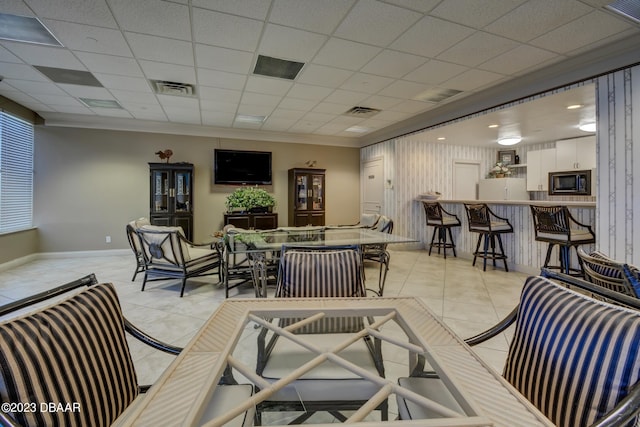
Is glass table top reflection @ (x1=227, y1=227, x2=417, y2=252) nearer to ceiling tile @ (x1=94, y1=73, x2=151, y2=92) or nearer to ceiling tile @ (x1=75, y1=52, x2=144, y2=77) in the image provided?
ceiling tile @ (x1=75, y1=52, x2=144, y2=77)

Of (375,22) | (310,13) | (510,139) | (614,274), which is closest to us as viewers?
(614,274)

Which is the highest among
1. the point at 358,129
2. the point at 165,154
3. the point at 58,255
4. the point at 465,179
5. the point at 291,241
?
the point at 358,129

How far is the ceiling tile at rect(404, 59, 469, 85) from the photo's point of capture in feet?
11.0

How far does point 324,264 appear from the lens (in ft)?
5.36

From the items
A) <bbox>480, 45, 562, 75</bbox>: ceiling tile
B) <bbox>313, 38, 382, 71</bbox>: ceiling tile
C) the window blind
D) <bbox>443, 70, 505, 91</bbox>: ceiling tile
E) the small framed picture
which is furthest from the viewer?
the small framed picture

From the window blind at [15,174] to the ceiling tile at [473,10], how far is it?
251 inches

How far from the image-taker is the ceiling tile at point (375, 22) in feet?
7.74

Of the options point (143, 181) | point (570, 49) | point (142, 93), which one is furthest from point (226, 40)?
point (143, 181)

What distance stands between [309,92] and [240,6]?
76.6 inches

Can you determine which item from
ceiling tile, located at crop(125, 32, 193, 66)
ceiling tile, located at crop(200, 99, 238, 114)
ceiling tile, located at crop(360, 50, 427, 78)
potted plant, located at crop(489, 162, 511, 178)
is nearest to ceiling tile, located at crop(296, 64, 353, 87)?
ceiling tile, located at crop(360, 50, 427, 78)

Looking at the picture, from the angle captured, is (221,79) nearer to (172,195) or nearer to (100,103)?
(100,103)

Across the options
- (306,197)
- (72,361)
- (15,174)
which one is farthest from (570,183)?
(15,174)

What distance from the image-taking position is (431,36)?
275cm

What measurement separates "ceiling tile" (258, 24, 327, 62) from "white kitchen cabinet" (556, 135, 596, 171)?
6.01 m
